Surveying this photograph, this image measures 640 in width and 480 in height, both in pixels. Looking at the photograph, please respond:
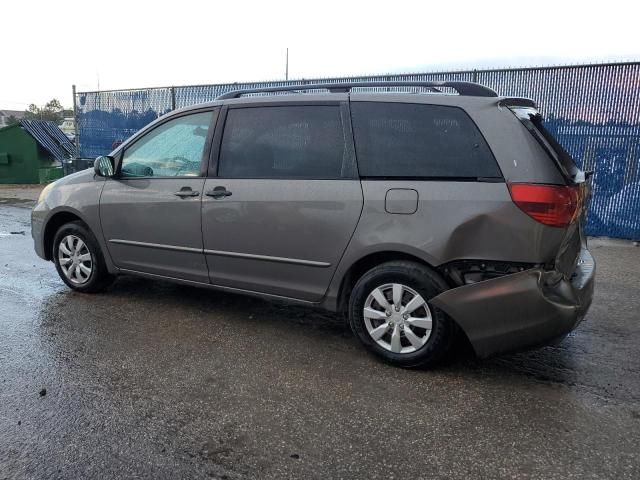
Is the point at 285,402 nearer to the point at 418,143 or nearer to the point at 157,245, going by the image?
the point at 418,143

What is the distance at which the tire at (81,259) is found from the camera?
5.03 m

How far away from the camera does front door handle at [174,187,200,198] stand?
4.29 metres

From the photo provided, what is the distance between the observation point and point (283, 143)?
13.1ft

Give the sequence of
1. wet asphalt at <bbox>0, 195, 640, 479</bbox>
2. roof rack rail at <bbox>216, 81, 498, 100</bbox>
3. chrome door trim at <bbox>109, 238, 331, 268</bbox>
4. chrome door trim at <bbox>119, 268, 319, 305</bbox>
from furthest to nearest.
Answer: chrome door trim at <bbox>119, 268, 319, 305</bbox>
chrome door trim at <bbox>109, 238, 331, 268</bbox>
roof rack rail at <bbox>216, 81, 498, 100</bbox>
wet asphalt at <bbox>0, 195, 640, 479</bbox>

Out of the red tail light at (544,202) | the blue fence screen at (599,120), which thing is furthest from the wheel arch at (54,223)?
the blue fence screen at (599,120)

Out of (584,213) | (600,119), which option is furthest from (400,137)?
(600,119)

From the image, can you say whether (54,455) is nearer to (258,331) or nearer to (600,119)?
(258,331)

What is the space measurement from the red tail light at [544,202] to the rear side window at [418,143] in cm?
19

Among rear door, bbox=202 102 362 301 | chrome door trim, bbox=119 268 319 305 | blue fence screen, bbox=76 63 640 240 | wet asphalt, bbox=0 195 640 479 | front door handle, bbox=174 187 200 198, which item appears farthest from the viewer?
blue fence screen, bbox=76 63 640 240

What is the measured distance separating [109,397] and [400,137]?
8.05 ft

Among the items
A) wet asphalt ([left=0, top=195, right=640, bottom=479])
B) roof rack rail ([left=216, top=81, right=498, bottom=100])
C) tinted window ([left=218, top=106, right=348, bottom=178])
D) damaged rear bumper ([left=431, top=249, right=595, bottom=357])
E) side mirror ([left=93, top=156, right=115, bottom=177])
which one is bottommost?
wet asphalt ([left=0, top=195, right=640, bottom=479])

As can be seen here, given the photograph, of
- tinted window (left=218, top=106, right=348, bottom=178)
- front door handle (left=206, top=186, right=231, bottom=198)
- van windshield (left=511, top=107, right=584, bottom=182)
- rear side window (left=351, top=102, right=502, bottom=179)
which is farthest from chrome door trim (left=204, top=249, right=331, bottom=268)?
van windshield (left=511, top=107, right=584, bottom=182)

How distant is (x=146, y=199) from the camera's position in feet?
15.0

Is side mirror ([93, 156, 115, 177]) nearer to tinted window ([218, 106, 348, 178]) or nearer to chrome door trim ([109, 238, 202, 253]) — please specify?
chrome door trim ([109, 238, 202, 253])
